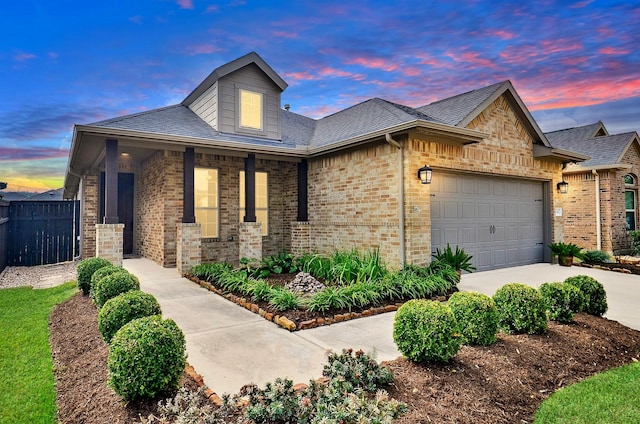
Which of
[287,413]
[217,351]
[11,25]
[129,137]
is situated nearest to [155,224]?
[129,137]

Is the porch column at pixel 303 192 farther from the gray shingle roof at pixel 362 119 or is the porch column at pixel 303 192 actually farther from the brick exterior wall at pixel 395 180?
the gray shingle roof at pixel 362 119

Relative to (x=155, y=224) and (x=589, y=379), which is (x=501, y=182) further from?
(x=155, y=224)

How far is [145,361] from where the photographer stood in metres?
2.52

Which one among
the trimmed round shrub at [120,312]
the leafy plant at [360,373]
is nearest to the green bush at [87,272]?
the trimmed round shrub at [120,312]

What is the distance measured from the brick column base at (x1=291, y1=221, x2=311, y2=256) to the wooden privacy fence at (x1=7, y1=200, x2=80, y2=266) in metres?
8.41

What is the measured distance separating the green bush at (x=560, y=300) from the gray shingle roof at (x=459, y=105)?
16.2ft

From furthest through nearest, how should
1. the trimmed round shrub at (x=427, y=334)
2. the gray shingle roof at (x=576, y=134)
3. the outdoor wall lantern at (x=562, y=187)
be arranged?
the gray shingle roof at (x=576, y=134) < the outdoor wall lantern at (x=562, y=187) < the trimmed round shrub at (x=427, y=334)

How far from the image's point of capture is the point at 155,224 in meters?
10.1

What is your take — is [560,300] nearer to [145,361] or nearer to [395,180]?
[395,180]

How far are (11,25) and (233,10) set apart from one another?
17.9 ft

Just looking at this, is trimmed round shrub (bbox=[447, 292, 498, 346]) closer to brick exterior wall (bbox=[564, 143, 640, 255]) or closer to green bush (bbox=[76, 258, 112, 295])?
green bush (bbox=[76, 258, 112, 295])

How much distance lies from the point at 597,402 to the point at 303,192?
28.2ft

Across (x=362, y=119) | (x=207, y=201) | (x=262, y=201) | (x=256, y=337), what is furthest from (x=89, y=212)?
(x=256, y=337)

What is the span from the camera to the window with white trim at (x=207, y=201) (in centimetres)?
993
